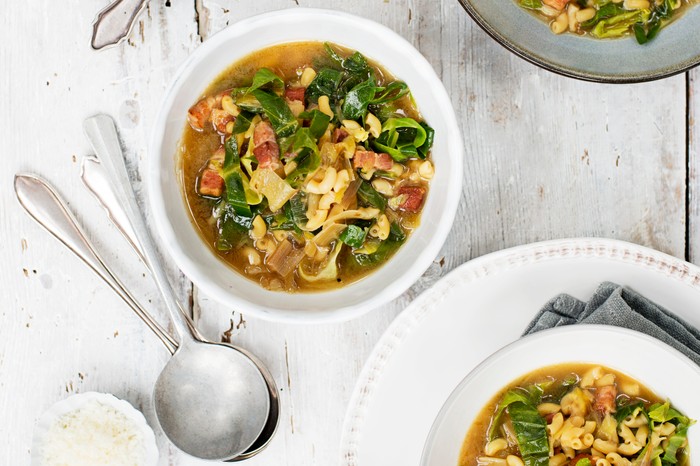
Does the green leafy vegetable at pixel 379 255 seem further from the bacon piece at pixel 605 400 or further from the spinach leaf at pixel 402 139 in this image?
the bacon piece at pixel 605 400

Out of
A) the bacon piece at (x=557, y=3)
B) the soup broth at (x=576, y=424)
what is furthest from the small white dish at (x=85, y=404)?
the bacon piece at (x=557, y=3)

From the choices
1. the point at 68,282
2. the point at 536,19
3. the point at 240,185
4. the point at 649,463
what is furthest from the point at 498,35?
the point at 68,282

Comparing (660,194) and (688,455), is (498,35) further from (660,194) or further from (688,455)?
(688,455)

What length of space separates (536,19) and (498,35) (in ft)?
0.58

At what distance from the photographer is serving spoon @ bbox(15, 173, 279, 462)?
2332 mm

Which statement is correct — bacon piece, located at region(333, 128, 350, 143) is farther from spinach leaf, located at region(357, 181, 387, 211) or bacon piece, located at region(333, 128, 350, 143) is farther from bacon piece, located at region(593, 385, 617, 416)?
bacon piece, located at region(593, 385, 617, 416)

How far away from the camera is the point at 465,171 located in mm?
2340

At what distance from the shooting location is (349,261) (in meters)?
2.14

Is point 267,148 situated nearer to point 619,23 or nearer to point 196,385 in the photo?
point 196,385

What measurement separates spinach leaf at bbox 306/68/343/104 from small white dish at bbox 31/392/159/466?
111cm

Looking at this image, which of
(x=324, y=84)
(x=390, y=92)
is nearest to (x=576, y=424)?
(x=390, y=92)

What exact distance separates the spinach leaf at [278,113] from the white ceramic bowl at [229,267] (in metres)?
0.17

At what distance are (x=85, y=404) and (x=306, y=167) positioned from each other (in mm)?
1062

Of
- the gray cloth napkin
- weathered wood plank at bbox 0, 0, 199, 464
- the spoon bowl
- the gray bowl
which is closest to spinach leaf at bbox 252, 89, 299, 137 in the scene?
weathered wood plank at bbox 0, 0, 199, 464
